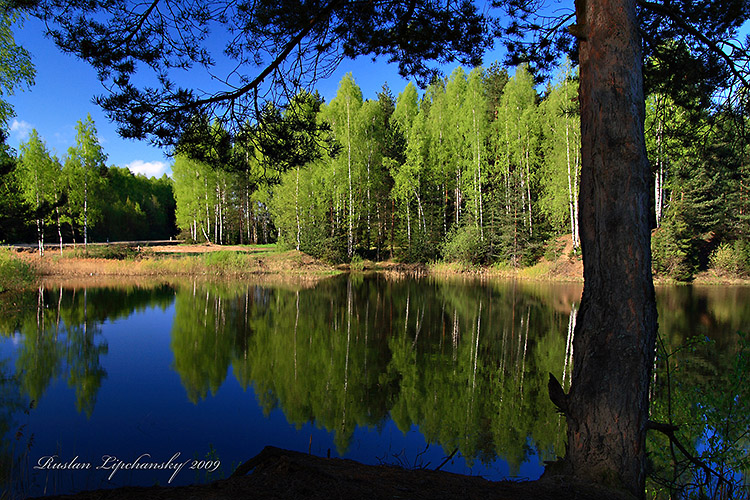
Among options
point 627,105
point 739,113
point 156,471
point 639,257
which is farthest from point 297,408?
point 739,113

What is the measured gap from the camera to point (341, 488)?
7.94ft

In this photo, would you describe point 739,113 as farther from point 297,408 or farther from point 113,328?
point 113,328

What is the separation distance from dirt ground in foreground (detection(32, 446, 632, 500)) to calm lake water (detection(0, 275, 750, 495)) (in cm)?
131

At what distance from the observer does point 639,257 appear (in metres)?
2.62

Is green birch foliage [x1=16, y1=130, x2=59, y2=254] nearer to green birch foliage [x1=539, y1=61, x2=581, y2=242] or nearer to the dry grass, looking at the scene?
the dry grass

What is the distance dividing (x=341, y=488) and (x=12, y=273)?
1835 cm

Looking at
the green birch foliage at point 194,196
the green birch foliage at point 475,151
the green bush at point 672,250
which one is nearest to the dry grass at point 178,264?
the green birch foliage at point 475,151

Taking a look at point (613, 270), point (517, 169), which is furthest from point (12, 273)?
point (517, 169)

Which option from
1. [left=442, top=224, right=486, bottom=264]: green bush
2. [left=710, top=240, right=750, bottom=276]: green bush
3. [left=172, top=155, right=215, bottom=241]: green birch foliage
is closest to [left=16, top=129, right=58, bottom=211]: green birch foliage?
[left=172, top=155, right=215, bottom=241]: green birch foliage

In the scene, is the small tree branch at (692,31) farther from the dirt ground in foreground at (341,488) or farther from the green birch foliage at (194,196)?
the green birch foliage at (194,196)

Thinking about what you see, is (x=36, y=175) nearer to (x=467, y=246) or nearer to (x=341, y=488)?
(x=467, y=246)

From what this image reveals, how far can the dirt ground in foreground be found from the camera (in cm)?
233
